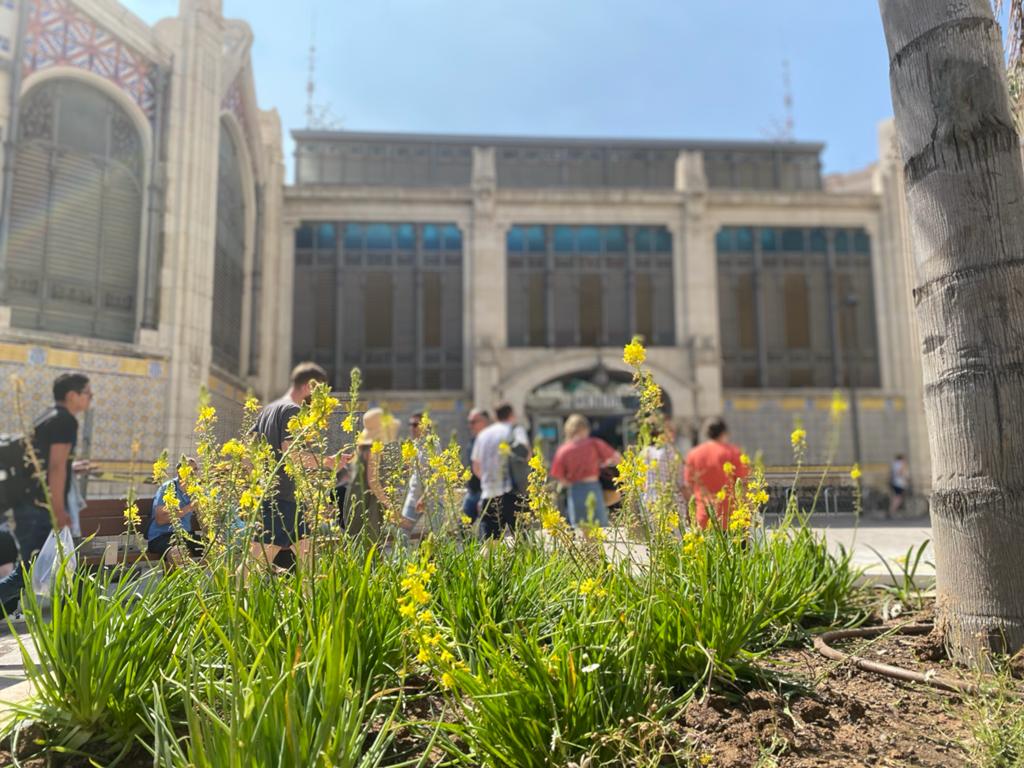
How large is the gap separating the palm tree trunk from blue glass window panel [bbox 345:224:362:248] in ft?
76.2

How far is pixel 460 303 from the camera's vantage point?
25.0 metres

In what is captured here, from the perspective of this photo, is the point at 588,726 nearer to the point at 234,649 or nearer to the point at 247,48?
the point at 234,649

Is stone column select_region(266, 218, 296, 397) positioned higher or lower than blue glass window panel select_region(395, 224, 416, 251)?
lower

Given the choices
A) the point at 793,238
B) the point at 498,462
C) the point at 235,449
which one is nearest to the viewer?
the point at 235,449

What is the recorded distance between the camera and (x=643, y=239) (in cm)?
2525

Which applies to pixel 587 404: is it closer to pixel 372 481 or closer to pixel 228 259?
pixel 228 259

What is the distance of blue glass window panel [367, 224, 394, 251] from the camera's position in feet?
82.3

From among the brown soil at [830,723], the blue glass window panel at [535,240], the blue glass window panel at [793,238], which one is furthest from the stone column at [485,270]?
the brown soil at [830,723]

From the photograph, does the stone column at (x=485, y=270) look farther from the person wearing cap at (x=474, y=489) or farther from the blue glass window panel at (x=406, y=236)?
the person wearing cap at (x=474, y=489)

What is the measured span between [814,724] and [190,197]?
1718cm

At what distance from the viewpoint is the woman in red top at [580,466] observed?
319 inches

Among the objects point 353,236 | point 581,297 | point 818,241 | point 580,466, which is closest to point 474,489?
point 580,466

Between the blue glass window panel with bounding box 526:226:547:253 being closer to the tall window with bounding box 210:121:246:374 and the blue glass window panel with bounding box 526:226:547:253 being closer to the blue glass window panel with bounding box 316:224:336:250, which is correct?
the blue glass window panel with bounding box 316:224:336:250

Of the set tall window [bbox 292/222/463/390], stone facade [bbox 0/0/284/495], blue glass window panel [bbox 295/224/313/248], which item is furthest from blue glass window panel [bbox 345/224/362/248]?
stone facade [bbox 0/0/284/495]
